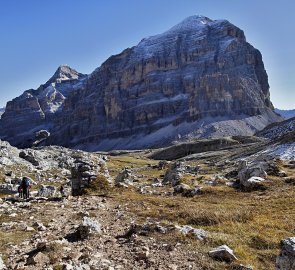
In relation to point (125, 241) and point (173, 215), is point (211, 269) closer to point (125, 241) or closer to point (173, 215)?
point (125, 241)

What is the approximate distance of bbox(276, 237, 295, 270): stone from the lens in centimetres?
1108

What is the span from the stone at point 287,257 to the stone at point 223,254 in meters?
2.91

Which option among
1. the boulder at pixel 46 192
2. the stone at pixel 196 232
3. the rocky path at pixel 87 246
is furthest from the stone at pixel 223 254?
the boulder at pixel 46 192

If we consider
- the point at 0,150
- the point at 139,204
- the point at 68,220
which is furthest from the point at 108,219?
the point at 0,150

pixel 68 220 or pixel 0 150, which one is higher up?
pixel 0 150

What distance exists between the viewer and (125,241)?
56.8 feet

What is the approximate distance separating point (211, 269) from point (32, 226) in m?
10.5

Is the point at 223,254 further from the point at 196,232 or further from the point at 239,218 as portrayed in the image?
the point at 239,218

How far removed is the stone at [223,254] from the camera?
14.1 metres

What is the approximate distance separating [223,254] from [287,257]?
3.34 m

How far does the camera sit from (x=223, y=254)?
1428 centimetres

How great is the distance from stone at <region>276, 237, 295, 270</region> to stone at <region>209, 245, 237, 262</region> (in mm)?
2909

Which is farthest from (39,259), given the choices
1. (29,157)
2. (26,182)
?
(29,157)

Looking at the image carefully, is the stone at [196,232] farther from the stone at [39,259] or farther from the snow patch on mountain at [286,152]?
the snow patch on mountain at [286,152]
